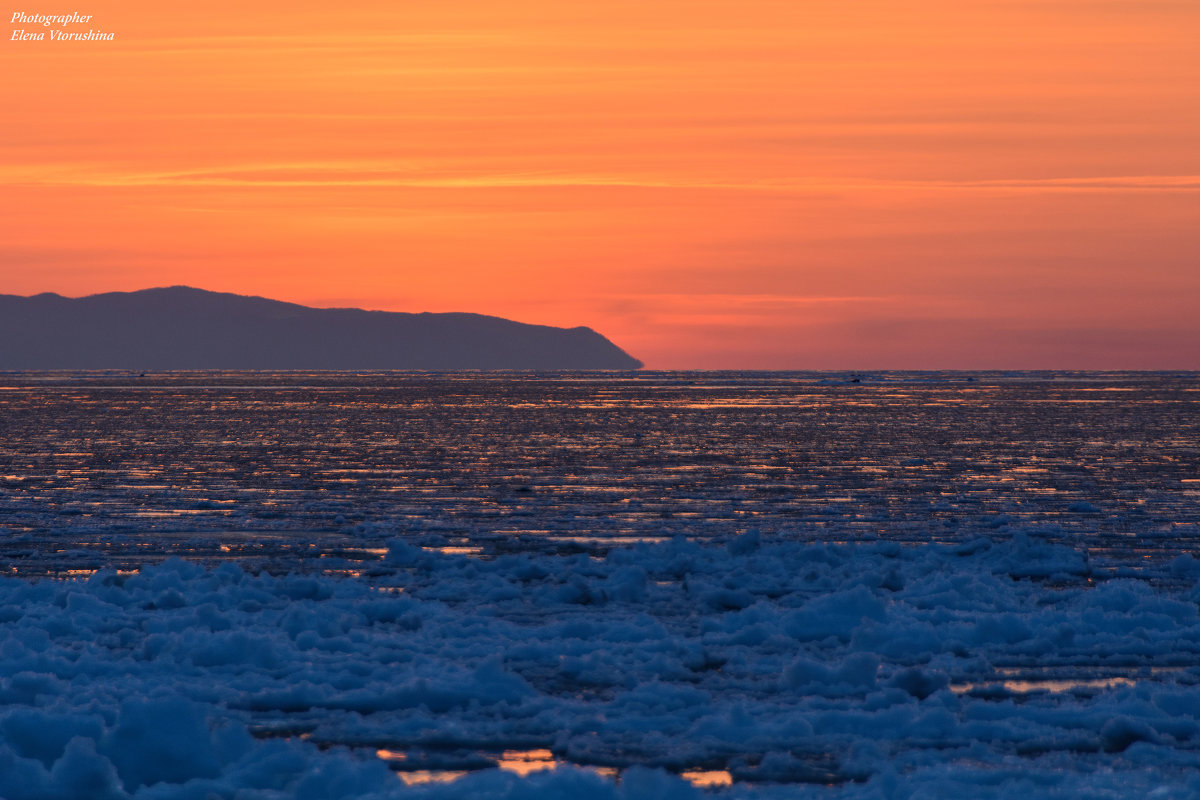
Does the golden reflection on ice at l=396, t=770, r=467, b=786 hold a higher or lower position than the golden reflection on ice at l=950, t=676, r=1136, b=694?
lower

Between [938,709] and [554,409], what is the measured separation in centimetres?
7367

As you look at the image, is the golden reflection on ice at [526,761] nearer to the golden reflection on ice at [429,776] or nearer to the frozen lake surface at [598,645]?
the frozen lake surface at [598,645]

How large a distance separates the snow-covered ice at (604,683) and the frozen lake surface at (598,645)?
0.03 m

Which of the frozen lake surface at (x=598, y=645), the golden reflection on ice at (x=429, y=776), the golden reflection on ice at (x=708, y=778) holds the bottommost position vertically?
the golden reflection on ice at (x=429, y=776)

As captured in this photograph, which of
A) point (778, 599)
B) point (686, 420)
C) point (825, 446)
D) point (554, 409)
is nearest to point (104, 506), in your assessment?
point (778, 599)

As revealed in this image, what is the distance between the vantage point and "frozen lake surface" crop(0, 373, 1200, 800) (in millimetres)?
8336

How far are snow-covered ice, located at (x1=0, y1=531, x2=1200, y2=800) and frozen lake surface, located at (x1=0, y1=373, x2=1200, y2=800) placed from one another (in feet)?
0.10

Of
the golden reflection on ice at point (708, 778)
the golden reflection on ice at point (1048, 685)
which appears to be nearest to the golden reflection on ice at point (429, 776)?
the golden reflection on ice at point (708, 778)

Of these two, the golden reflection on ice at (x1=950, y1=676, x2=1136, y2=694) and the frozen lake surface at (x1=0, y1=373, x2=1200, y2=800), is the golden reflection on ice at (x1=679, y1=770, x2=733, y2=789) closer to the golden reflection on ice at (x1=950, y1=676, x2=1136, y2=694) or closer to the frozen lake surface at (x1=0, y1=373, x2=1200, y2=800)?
the frozen lake surface at (x1=0, y1=373, x2=1200, y2=800)

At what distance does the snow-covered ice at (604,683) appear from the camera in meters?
8.14

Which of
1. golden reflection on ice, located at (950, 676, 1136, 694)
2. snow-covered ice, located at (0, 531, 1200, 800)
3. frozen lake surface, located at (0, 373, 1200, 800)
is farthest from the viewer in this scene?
golden reflection on ice, located at (950, 676, 1136, 694)

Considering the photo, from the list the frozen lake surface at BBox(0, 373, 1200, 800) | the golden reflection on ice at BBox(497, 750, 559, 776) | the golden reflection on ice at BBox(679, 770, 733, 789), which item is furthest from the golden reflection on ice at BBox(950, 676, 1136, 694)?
the golden reflection on ice at BBox(497, 750, 559, 776)

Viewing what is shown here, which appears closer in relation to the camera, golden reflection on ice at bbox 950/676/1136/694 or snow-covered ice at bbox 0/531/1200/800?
snow-covered ice at bbox 0/531/1200/800

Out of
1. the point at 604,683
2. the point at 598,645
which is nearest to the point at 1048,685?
the point at 604,683
